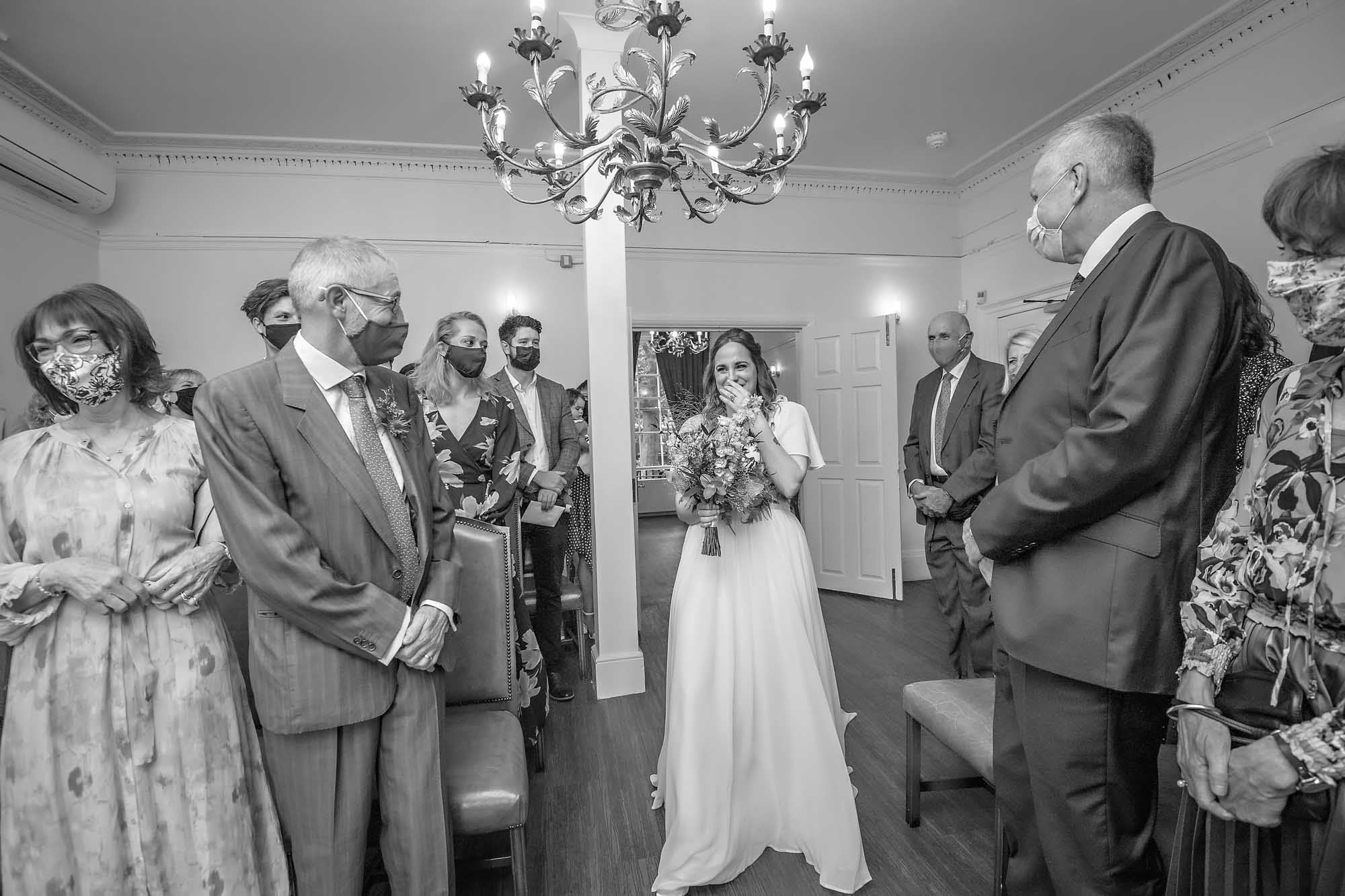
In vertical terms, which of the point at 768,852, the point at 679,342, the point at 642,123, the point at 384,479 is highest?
the point at 679,342

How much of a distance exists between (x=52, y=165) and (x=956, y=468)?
618 cm

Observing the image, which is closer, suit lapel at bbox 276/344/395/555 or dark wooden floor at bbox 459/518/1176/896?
suit lapel at bbox 276/344/395/555

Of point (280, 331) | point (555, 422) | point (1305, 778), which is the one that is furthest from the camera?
point (555, 422)

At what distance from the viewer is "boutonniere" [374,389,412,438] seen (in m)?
1.47

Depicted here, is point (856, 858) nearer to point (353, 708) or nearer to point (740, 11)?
point (353, 708)

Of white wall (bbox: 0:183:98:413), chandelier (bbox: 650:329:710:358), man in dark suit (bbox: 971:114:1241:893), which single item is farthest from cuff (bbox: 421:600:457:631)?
chandelier (bbox: 650:329:710:358)

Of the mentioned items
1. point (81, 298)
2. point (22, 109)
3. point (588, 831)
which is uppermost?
point (22, 109)

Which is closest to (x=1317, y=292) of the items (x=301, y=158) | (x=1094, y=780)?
(x=1094, y=780)

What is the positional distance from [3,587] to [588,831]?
1.83m

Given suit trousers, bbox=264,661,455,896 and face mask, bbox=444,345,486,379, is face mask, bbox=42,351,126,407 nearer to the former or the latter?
suit trousers, bbox=264,661,455,896

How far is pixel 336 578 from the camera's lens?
1.32 meters

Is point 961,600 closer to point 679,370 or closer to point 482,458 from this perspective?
point 482,458

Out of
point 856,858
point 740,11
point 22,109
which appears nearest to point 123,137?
point 22,109

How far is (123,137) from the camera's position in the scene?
15.3 feet
